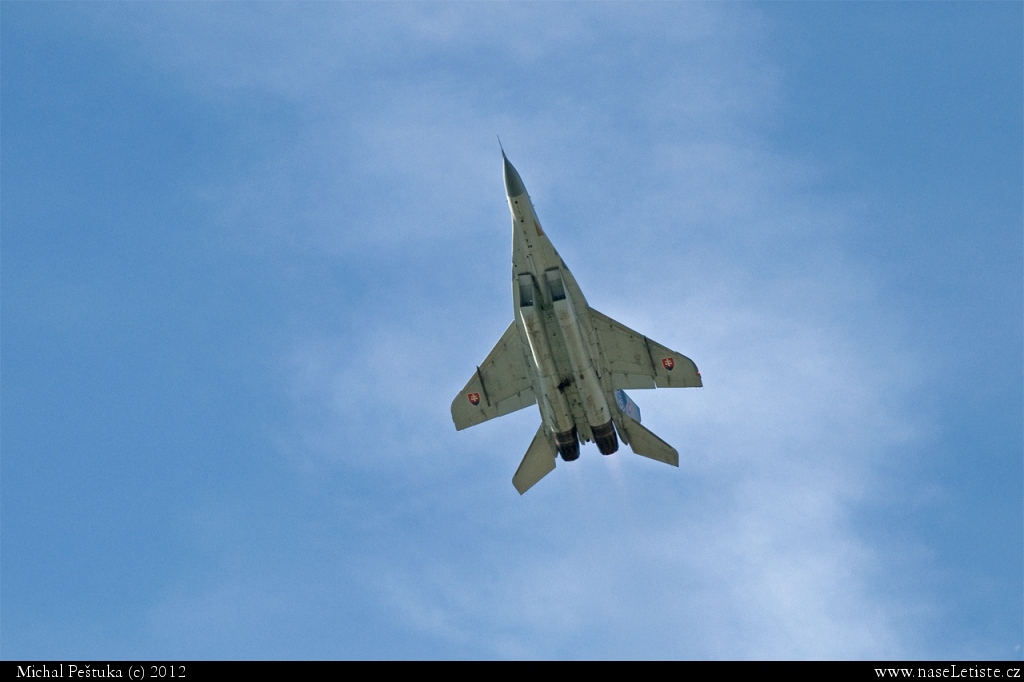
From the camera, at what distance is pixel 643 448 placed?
149ft

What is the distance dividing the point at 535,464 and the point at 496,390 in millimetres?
4184

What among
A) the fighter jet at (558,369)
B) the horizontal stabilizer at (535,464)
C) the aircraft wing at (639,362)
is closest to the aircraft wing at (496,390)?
the fighter jet at (558,369)

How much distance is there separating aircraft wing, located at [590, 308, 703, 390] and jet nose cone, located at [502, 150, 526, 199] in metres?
7.53

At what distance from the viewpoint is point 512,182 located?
1511 inches

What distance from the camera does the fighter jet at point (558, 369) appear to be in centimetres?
3866

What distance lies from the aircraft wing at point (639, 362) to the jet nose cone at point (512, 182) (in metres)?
7.53

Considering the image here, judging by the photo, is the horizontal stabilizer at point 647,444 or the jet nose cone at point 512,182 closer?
the jet nose cone at point 512,182

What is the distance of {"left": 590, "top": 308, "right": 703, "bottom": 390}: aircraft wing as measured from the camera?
42.6 m

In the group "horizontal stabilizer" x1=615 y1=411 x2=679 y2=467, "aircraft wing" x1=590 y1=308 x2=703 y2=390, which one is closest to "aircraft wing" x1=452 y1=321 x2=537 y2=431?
"aircraft wing" x1=590 y1=308 x2=703 y2=390

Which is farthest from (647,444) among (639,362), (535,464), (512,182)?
(512,182)

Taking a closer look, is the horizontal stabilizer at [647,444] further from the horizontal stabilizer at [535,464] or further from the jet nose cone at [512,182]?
the jet nose cone at [512,182]
